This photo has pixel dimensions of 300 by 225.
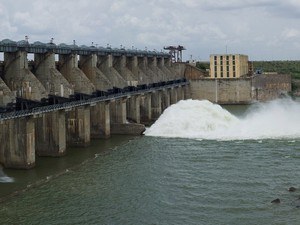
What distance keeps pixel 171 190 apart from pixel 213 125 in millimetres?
24324

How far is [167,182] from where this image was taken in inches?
1176

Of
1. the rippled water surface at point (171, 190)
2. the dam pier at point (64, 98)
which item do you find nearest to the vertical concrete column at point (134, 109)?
the dam pier at point (64, 98)

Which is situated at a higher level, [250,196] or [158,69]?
[158,69]

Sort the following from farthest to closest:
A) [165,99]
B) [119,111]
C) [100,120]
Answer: [165,99], [119,111], [100,120]

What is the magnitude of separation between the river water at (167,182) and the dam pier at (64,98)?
1.72 meters

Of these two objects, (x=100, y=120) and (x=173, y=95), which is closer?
(x=100, y=120)

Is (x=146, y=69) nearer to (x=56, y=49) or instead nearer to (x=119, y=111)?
(x=119, y=111)

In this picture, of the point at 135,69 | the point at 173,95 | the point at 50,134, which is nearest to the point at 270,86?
the point at 173,95

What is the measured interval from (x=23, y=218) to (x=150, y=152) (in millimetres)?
17878

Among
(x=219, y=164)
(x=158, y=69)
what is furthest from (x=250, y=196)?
(x=158, y=69)

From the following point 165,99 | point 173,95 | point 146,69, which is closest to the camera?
point 146,69

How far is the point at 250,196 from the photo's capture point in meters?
26.2

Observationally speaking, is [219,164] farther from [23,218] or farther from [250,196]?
[23,218]

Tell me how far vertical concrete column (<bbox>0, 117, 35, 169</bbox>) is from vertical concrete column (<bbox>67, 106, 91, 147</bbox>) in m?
9.84
